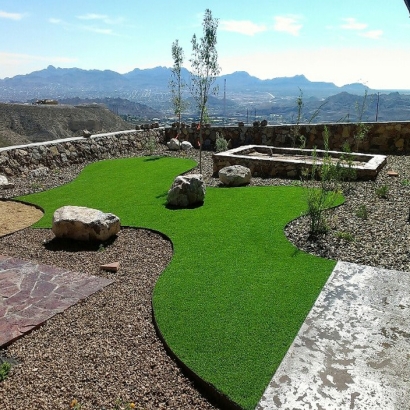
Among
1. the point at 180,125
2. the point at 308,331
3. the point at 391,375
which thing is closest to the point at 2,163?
the point at 180,125

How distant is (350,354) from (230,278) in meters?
1.78

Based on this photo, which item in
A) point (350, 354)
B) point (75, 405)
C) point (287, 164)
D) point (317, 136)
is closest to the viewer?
point (75, 405)

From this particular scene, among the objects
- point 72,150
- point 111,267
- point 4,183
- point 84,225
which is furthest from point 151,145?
point 111,267

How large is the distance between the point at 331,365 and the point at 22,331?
299cm

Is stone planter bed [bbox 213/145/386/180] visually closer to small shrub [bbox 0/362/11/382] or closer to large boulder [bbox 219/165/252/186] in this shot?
large boulder [bbox 219/165/252/186]

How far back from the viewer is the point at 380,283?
4.64m

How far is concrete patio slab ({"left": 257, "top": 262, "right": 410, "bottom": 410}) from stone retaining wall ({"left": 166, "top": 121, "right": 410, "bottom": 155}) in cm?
1024

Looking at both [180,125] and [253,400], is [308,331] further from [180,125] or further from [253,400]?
[180,125]

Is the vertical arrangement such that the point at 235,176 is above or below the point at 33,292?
above

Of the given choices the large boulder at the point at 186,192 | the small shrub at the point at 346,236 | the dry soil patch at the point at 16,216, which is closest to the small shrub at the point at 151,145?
the dry soil patch at the point at 16,216

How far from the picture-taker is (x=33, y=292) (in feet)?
15.5

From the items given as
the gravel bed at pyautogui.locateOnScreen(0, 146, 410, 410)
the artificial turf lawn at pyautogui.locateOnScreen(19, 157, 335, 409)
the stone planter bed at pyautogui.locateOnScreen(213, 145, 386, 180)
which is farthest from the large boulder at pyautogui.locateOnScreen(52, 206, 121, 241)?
the stone planter bed at pyautogui.locateOnScreen(213, 145, 386, 180)

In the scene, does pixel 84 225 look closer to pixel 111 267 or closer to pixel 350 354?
pixel 111 267

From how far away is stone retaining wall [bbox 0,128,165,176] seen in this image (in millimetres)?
11039
